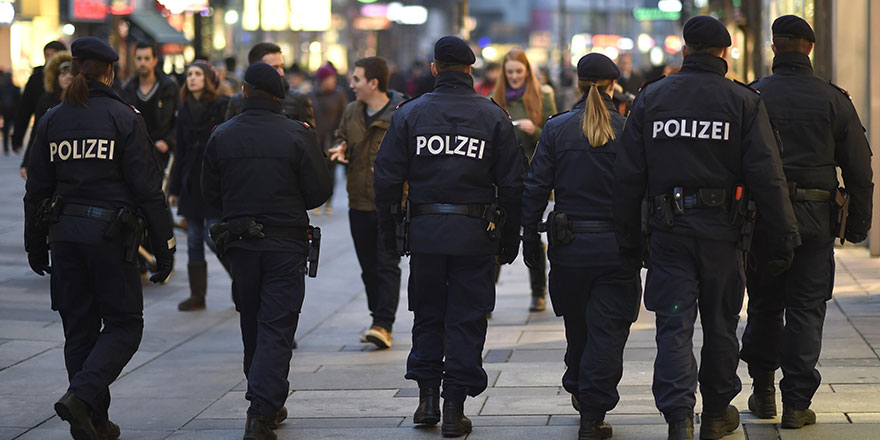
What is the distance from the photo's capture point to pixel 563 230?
6.60 metres

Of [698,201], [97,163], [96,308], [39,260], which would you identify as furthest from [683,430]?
[39,260]

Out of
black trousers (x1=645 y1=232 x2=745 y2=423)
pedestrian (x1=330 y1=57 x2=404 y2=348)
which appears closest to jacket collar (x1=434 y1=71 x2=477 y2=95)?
black trousers (x1=645 y1=232 x2=745 y2=423)

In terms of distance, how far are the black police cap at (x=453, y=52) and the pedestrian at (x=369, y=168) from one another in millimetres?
2357

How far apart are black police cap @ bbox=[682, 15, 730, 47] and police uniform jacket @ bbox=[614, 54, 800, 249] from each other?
0.06 metres

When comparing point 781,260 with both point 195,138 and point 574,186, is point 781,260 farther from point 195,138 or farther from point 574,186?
point 195,138

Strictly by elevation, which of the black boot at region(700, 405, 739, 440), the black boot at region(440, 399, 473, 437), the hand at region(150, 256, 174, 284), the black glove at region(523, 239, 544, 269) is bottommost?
the black boot at region(440, 399, 473, 437)

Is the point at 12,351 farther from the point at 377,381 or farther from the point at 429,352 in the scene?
the point at 429,352

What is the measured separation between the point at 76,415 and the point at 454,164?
2089 millimetres

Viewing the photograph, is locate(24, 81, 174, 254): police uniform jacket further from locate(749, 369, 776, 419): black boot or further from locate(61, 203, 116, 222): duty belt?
locate(749, 369, 776, 419): black boot

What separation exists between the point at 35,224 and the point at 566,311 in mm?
2549

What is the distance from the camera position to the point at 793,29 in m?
6.75

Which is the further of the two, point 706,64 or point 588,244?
point 588,244

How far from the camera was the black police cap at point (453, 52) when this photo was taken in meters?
7.05

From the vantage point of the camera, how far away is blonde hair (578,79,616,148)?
664 centimetres
